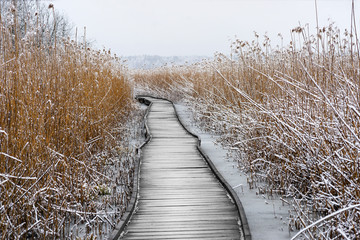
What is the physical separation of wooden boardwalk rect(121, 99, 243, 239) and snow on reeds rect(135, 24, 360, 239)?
55cm

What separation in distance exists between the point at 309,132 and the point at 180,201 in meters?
1.42

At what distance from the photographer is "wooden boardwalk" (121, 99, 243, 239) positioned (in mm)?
3059

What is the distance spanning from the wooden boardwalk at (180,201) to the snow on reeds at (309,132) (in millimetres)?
553

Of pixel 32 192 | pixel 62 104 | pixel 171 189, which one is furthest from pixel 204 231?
pixel 62 104

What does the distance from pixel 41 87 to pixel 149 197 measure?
4.97 feet

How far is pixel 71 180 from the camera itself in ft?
11.2

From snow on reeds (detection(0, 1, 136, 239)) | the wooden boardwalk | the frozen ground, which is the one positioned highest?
snow on reeds (detection(0, 1, 136, 239))

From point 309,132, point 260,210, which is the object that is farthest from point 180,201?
point 309,132

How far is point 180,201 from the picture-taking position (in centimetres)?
375

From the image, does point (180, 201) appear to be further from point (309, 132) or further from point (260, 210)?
point (309, 132)

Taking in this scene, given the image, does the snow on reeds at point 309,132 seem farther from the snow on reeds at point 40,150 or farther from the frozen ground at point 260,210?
the snow on reeds at point 40,150

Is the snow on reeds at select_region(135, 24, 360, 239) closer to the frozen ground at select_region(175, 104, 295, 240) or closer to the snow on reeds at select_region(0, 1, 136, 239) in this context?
the frozen ground at select_region(175, 104, 295, 240)

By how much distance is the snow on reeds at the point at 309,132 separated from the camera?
2.65 metres

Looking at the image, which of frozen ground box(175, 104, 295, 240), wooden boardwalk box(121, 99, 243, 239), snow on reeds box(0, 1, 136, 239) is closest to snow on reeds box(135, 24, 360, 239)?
frozen ground box(175, 104, 295, 240)
